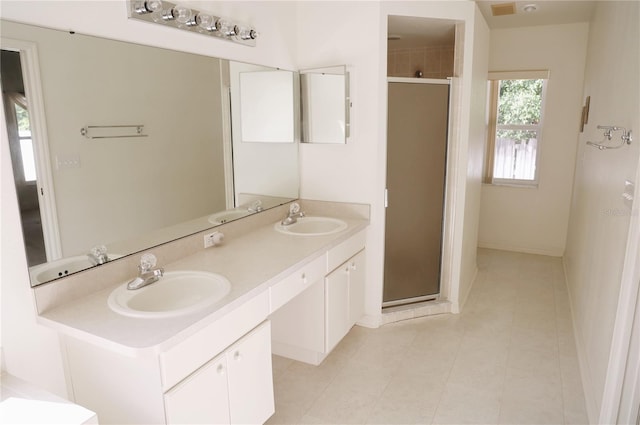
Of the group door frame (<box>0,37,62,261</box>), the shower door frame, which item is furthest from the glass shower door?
door frame (<box>0,37,62,261</box>)

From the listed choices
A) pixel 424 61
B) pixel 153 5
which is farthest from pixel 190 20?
pixel 424 61

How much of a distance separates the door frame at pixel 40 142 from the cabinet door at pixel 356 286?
5.58 ft

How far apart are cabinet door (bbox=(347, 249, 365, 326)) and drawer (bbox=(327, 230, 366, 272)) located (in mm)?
49

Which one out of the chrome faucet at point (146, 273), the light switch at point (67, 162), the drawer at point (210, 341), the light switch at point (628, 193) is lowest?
the drawer at point (210, 341)

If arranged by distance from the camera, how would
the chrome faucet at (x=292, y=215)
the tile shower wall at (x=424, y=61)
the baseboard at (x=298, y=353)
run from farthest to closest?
the tile shower wall at (x=424, y=61)
the chrome faucet at (x=292, y=215)
the baseboard at (x=298, y=353)

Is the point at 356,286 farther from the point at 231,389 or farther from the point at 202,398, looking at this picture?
the point at 202,398

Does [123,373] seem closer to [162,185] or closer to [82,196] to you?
[82,196]

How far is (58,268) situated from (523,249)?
4.83m

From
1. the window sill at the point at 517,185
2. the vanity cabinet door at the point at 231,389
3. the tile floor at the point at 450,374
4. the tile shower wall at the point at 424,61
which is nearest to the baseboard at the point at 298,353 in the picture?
the tile floor at the point at 450,374

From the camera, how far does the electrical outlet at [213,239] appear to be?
236cm

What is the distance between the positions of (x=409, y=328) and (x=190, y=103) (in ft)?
7.13

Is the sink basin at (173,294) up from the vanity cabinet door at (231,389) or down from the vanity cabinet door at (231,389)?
up

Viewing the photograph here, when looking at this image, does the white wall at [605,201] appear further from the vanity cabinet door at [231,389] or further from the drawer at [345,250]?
the vanity cabinet door at [231,389]

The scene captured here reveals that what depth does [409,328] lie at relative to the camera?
3.19 meters
